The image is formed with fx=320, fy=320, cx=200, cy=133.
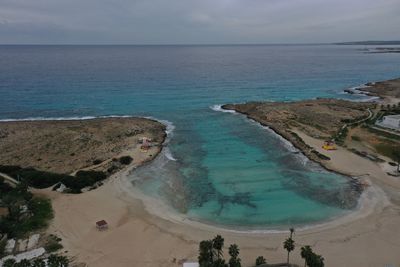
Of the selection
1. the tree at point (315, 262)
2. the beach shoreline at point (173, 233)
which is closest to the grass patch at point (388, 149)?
the beach shoreline at point (173, 233)

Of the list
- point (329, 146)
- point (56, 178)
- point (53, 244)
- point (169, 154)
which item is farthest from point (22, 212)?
point (329, 146)

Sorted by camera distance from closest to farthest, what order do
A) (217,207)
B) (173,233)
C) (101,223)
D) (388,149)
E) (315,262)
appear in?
(315,262) < (173,233) < (101,223) < (217,207) < (388,149)

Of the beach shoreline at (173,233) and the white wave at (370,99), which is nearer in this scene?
the beach shoreline at (173,233)

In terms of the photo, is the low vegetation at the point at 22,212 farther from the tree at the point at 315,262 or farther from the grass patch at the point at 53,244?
the tree at the point at 315,262

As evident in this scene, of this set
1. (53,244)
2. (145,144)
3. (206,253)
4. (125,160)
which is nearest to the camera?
(206,253)

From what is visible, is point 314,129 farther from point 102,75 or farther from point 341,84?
point 102,75

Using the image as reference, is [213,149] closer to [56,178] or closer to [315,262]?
[56,178]

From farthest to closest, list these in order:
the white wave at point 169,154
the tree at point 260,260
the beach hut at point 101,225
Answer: the white wave at point 169,154
the beach hut at point 101,225
the tree at point 260,260

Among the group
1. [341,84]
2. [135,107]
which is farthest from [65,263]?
[341,84]
